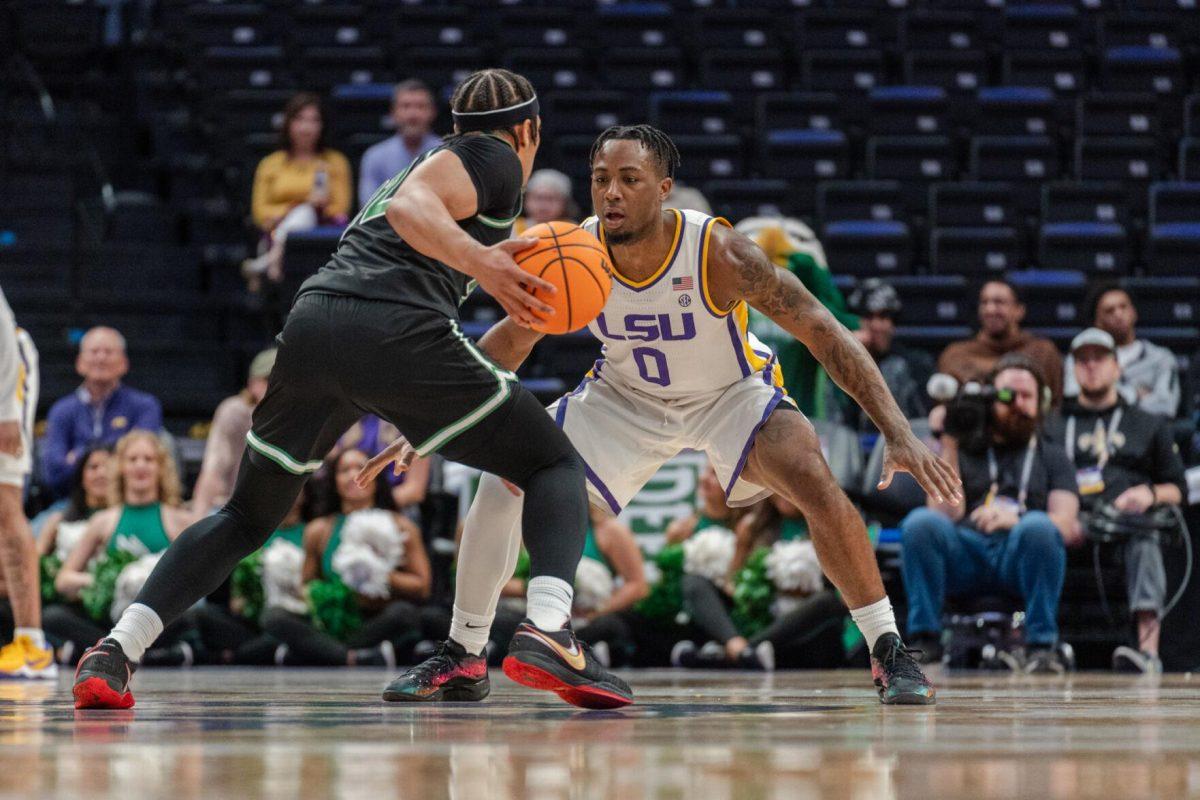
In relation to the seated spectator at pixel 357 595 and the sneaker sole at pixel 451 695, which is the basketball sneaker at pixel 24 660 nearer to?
the seated spectator at pixel 357 595

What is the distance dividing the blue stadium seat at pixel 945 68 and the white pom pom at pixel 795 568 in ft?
19.2

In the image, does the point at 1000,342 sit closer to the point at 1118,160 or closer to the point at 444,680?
the point at 1118,160

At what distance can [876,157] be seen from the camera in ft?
39.7

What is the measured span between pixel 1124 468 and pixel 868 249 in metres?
3.27

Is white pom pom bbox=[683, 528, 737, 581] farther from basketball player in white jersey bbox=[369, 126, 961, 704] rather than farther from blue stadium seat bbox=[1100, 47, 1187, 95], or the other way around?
blue stadium seat bbox=[1100, 47, 1187, 95]

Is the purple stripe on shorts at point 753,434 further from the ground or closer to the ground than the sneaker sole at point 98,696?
further from the ground

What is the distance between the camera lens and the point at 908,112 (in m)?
12.5

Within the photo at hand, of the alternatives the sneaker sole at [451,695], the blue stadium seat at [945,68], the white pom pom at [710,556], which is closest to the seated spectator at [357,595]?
the white pom pom at [710,556]

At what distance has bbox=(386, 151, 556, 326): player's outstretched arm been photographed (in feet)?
12.5

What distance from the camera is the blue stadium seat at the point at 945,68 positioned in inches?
507

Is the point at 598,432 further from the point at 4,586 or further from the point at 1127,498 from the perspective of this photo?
the point at 4,586

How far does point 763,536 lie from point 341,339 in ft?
14.9

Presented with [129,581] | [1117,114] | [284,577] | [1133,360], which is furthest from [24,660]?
[1117,114]

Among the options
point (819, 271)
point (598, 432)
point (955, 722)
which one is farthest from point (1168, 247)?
point (955, 722)
